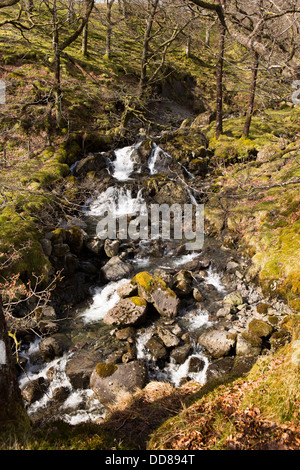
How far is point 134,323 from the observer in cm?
801

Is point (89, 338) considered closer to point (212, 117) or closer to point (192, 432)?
point (192, 432)

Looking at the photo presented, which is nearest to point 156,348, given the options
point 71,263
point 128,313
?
point 128,313

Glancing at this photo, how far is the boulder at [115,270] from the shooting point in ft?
32.9

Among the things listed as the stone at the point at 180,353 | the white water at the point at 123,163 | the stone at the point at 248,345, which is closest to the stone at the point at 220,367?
the stone at the point at 248,345

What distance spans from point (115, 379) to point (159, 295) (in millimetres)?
2977

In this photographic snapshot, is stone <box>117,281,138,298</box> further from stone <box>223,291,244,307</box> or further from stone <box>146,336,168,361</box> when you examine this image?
stone <box>223,291,244,307</box>

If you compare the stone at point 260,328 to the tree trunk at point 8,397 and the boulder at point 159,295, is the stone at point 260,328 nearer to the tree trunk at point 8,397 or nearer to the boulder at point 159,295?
the boulder at point 159,295

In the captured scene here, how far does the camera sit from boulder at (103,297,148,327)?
805 centimetres

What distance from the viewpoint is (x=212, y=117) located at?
71.4 feet

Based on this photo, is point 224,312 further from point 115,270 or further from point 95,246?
point 95,246

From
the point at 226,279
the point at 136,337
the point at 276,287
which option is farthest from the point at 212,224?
the point at 136,337

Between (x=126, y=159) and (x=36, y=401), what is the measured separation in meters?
14.0

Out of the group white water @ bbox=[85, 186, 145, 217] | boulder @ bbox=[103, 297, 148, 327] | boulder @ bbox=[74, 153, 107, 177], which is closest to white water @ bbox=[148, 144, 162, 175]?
white water @ bbox=[85, 186, 145, 217]

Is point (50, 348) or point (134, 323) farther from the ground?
point (134, 323)
